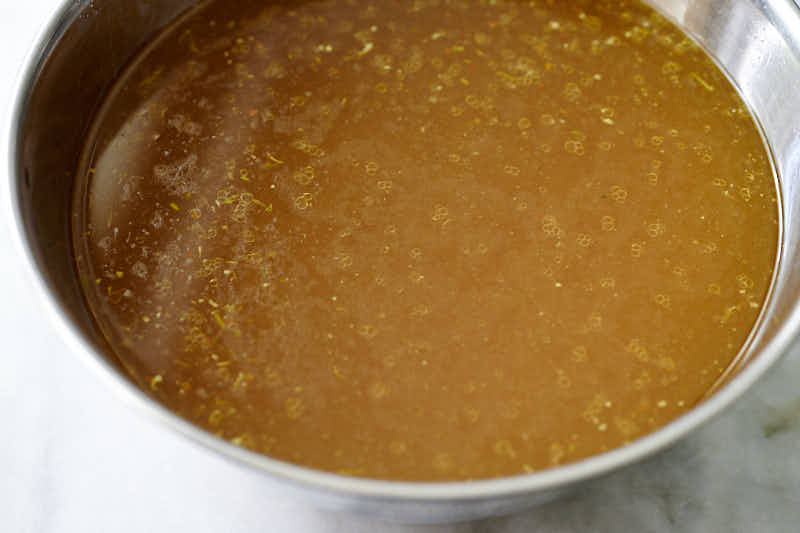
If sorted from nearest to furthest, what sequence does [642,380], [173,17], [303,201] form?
[642,380], [303,201], [173,17]

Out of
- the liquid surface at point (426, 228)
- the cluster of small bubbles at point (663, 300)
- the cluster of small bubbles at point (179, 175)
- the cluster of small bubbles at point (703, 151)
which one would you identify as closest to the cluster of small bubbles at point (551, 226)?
the liquid surface at point (426, 228)

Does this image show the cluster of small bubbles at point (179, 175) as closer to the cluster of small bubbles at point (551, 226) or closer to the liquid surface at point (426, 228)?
the liquid surface at point (426, 228)

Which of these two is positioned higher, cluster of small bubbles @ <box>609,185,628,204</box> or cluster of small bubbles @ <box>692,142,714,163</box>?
cluster of small bubbles @ <box>692,142,714,163</box>

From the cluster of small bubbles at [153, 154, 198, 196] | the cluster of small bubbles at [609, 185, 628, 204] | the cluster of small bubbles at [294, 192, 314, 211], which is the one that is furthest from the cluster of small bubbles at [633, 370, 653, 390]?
the cluster of small bubbles at [153, 154, 198, 196]

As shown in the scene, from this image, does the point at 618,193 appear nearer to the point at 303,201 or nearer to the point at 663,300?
the point at 663,300

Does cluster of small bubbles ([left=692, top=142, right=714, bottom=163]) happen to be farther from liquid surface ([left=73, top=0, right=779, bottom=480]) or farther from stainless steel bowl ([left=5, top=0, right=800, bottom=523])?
stainless steel bowl ([left=5, top=0, right=800, bottom=523])

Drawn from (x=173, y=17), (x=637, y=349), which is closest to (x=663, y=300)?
(x=637, y=349)
